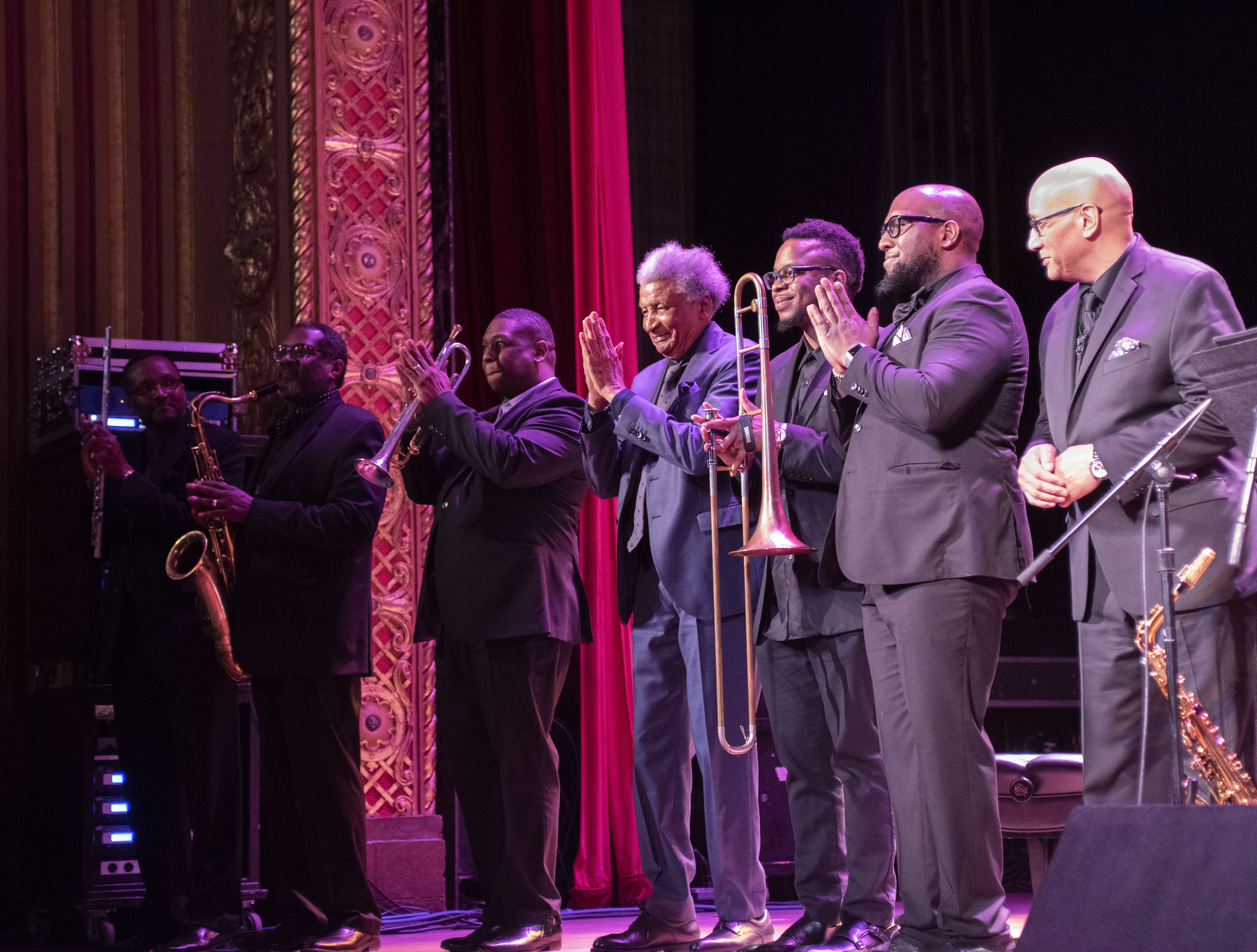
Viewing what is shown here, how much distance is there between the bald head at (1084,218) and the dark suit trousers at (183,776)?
267 centimetres

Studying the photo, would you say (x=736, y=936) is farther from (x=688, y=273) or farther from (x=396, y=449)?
(x=688, y=273)

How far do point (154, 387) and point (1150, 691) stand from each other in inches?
124

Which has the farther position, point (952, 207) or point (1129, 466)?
point (952, 207)

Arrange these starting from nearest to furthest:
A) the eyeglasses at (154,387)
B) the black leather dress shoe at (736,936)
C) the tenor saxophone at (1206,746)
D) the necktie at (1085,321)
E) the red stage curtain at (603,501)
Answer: the tenor saxophone at (1206,746), the necktie at (1085,321), the black leather dress shoe at (736,936), the eyeglasses at (154,387), the red stage curtain at (603,501)

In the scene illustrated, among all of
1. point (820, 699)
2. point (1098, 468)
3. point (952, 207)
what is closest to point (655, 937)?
point (820, 699)

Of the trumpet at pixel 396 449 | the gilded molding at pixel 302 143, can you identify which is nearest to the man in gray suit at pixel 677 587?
the trumpet at pixel 396 449

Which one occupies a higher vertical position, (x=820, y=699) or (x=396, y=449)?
(x=396, y=449)

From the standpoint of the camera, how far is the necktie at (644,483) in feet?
13.4

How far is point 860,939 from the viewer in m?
3.48

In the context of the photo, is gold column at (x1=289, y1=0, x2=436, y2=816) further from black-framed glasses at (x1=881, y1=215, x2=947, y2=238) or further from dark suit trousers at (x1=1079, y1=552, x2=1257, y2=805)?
dark suit trousers at (x1=1079, y1=552, x2=1257, y2=805)

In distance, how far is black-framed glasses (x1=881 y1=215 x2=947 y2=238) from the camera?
347cm

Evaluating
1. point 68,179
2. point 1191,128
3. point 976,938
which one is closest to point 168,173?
point 68,179

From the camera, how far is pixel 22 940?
4.80 metres

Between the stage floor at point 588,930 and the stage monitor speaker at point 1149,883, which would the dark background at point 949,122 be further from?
the stage monitor speaker at point 1149,883
